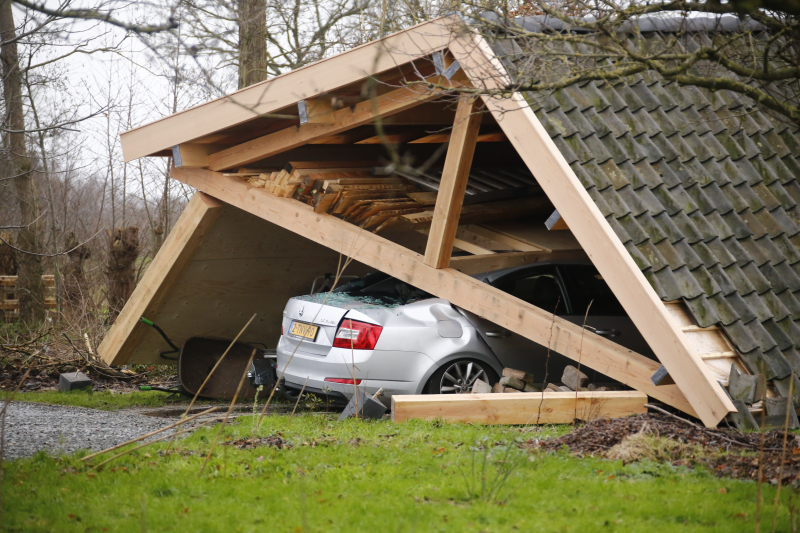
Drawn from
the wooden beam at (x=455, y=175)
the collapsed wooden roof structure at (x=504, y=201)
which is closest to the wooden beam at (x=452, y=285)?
the collapsed wooden roof structure at (x=504, y=201)

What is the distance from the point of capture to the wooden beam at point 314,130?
23.8 feet

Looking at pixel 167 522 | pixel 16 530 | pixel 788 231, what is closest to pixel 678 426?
pixel 788 231

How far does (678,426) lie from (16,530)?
15.6 ft

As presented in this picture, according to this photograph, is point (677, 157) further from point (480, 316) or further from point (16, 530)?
point (16, 530)

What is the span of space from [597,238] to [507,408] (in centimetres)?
181

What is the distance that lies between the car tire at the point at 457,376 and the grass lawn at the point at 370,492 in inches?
67.5

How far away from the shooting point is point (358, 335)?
724cm

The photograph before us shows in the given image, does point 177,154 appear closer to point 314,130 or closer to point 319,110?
point 314,130

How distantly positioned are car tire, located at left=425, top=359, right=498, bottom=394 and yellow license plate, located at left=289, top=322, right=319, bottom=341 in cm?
130

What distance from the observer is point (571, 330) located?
21.3ft

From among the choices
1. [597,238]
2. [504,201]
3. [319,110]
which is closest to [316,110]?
[319,110]

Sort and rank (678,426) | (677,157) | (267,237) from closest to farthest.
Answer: (678,426)
(677,157)
(267,237)

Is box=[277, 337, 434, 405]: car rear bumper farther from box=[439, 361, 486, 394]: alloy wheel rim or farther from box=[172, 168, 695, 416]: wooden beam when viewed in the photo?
box=[172, 168, 695, 416]: wooden beam

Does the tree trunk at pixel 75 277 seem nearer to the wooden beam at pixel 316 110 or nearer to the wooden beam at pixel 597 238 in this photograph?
the wooden beam at pixel 316 110
